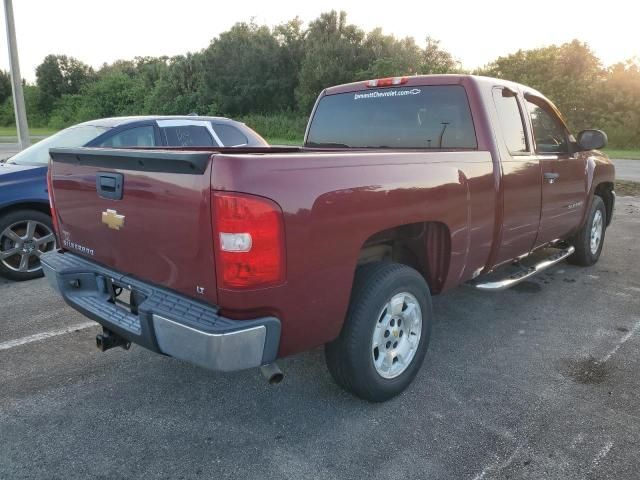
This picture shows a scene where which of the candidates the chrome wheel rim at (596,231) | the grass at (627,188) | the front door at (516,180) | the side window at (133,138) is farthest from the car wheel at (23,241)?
the grass at (627,188)

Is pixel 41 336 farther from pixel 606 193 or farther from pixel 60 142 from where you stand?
pixel 606 193

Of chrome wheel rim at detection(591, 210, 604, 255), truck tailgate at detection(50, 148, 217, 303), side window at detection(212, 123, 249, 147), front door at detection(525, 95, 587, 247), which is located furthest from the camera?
side window at detection(212, 123, 249, 147)

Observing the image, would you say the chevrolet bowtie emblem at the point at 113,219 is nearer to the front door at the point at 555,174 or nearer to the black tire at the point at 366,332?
the black tire at the point at 366,332

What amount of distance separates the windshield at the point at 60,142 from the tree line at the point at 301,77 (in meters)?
28.8

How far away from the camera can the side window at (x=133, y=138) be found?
586 cm

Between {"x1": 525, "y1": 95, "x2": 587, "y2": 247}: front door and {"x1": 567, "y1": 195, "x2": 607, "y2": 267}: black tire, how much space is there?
1.62 ft

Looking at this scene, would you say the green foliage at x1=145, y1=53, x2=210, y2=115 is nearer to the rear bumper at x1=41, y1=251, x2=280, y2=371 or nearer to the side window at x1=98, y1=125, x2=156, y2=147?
the side window at x1=98, y1=125, x2=156, y2=147

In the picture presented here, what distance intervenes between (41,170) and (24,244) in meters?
0.80

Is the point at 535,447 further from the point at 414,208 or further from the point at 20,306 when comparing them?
the point at 20,306

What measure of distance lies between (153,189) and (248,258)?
0.65 m

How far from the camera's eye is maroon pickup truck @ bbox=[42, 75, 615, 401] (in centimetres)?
224

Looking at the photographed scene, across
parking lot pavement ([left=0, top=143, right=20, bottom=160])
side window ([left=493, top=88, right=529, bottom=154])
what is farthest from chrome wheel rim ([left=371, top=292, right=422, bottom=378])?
parking lot pavement ([left=0, top=143, right=20, bottom=160])

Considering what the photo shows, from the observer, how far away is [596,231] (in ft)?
19.9

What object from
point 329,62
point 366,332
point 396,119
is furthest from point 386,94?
point 329,62
